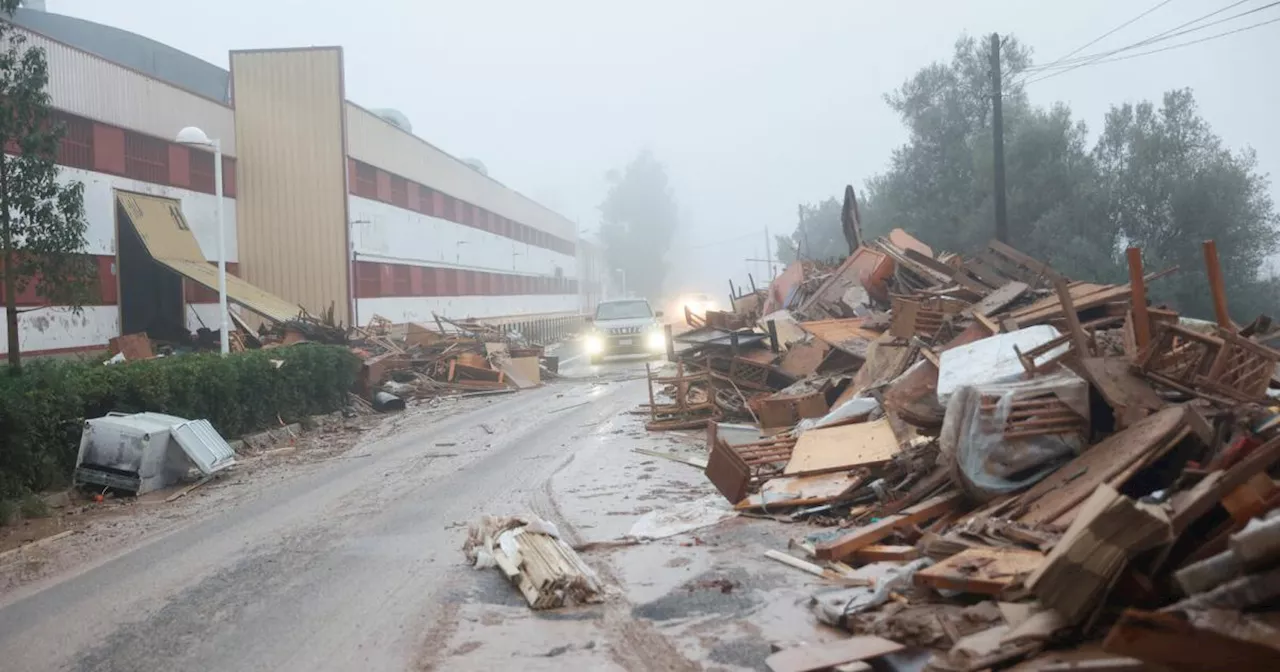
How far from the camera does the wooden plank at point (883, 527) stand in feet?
22.5

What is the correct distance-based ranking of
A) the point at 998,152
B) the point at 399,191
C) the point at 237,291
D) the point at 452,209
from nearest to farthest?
1. the point at 237,291
2. the point at 998,152
3. the point at 399,191
4. the point at 452,209

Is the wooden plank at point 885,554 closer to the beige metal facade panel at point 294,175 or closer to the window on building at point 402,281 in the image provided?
the beige metal facade panel at point 294,175

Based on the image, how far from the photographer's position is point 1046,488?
668 cm

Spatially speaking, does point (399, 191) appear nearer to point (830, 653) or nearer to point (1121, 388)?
point (1121, 388)

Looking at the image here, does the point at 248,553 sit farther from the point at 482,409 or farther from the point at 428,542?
the point at 482,409

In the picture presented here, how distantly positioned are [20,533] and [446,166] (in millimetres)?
36806

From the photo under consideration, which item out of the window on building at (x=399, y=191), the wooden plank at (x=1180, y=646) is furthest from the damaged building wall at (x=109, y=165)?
the wooden plank at (x=1180, y=646)

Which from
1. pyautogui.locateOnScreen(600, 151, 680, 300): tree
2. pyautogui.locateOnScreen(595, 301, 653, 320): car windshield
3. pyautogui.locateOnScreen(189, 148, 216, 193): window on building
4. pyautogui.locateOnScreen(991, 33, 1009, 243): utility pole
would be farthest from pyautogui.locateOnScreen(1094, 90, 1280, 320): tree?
pyautogui.locateOnScreen(600, 151, 680, 300): tree

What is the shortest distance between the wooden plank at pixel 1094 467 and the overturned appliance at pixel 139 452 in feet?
32.2

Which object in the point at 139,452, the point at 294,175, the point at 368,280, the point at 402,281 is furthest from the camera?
the point at 402,281

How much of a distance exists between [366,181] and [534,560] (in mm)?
30022

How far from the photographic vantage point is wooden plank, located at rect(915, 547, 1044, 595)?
17.1 feet

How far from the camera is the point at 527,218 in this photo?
6175 centimetres

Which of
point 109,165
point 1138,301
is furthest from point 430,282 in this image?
point 1138,301
